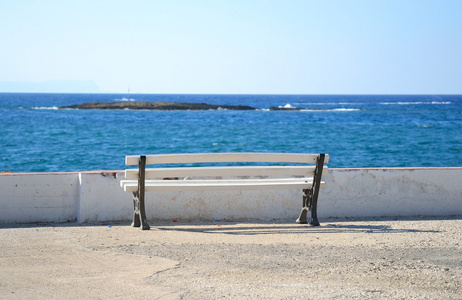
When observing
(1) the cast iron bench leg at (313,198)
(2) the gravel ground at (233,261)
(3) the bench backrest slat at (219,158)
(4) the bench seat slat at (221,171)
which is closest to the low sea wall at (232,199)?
(2) the gravel ground at (233,261)

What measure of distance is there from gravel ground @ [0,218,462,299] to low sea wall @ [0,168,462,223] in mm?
196

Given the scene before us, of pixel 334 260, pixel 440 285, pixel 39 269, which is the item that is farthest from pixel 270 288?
pixel 39 269

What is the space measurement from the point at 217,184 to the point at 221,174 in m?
0.15

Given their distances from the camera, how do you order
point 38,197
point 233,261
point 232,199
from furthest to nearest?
point 232,199, point 38,197, point 233,261

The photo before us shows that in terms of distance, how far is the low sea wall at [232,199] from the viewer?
6461mm

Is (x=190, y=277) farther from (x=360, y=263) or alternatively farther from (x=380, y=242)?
(x=380, y=242)

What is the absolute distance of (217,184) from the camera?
21.0 ft

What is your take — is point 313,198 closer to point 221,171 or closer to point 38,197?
point 221,171

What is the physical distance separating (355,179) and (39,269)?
4.06 m

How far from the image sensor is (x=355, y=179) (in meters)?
7.02

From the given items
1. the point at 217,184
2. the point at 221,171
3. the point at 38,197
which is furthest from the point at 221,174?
the point at 38,197

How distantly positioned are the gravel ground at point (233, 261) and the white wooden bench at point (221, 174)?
1.32 feet

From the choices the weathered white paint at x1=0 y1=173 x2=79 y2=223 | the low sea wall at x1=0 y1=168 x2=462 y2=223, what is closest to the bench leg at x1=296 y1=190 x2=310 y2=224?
the low sea wall at x1=0 y1=168 x2=462 y2=223

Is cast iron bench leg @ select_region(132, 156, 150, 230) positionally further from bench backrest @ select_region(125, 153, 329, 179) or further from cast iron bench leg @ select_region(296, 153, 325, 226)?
cast iron bench leg @ select_region(296, 153, 325, 226)
